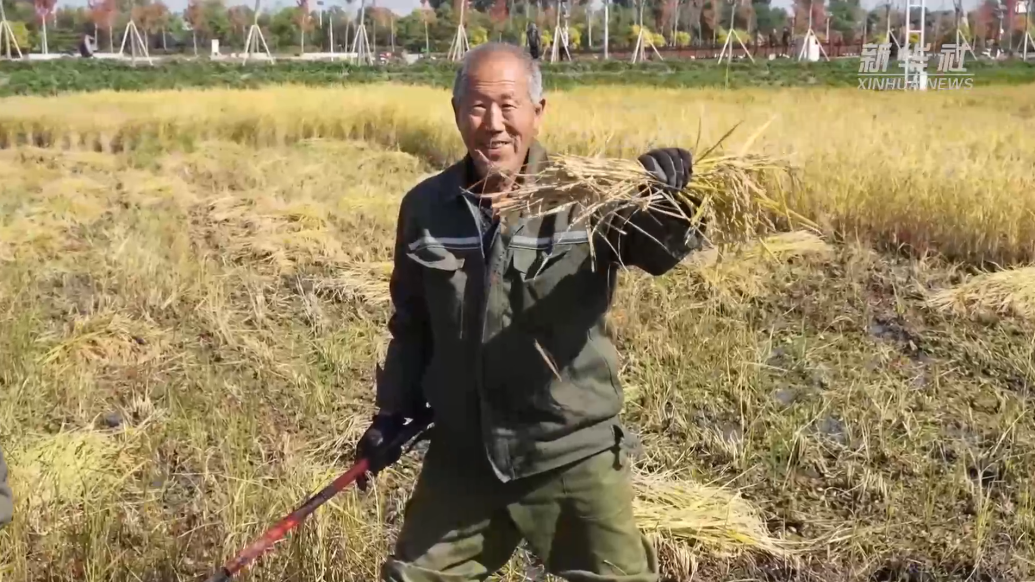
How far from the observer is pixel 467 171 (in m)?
1.81

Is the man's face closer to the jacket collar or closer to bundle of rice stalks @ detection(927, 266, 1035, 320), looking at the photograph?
the jacket collar

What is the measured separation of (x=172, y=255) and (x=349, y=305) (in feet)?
4.99

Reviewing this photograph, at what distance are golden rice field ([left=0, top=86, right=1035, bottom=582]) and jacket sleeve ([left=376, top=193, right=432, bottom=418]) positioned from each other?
62 cm

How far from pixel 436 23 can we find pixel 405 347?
3026 inches

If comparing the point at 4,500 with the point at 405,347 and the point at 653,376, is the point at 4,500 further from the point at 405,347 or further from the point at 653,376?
the point at 653,376

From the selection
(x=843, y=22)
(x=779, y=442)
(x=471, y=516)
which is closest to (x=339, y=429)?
(x=779, y=442)

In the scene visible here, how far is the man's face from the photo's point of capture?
5.56 feet

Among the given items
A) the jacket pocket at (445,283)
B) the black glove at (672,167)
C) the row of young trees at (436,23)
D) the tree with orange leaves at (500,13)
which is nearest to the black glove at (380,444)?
the jacket pocket at (445,283)

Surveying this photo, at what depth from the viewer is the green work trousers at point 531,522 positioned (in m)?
1.82

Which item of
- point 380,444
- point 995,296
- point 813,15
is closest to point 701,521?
point 380,444

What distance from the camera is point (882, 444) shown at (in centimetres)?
333

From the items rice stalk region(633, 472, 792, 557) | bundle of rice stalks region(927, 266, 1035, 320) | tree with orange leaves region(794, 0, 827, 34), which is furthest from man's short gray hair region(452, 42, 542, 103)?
Answer: tree with orange leaves region(794, 0, 827, 34)

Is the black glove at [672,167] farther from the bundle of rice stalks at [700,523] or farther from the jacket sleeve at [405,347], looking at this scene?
the bundle of rice stalks at [700,523]

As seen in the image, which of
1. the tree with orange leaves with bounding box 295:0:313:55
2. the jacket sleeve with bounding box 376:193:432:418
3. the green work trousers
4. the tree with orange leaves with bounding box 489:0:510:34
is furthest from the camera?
the tree with orange leaves with bounding box 489:0:510:34
